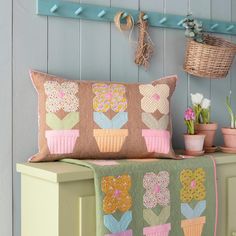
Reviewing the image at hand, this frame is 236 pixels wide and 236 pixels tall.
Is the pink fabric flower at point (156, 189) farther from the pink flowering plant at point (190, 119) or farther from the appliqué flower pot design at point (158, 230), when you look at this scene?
the pink flowering plant at point (190, 119)

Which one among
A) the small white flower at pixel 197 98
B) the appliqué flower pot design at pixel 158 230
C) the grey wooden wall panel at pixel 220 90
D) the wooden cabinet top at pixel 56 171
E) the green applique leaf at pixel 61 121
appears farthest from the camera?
the grey wooden wall panel at pixel 220 90

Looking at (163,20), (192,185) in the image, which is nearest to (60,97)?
(192,185)

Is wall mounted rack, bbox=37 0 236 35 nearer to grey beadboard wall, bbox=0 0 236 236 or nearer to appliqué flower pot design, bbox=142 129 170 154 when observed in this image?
grey beadboard wall, bbox=0 0 236 236

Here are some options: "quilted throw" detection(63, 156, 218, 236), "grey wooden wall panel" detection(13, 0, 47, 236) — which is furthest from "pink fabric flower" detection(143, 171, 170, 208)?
"grey wooden wall panel" detection(13, 0, 47, 236)

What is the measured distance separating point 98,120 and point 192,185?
39cm

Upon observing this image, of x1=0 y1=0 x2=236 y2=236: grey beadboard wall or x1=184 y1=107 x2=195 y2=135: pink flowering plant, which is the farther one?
x1=184 y1=107 x2=195 y2=135: pink flowering plant

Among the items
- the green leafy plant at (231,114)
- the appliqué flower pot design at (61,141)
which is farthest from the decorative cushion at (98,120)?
the green leafy plant at (231,114)

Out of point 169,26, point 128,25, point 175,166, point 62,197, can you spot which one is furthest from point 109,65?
point 62,197

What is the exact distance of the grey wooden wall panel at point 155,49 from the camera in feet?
6.55

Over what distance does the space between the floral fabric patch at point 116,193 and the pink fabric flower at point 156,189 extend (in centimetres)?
7

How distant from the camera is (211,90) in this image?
2195 mm

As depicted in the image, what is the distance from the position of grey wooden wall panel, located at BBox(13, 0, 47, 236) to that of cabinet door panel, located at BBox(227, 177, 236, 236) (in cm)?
74

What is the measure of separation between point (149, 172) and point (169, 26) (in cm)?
79

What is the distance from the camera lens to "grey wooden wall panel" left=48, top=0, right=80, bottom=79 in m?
1.78
